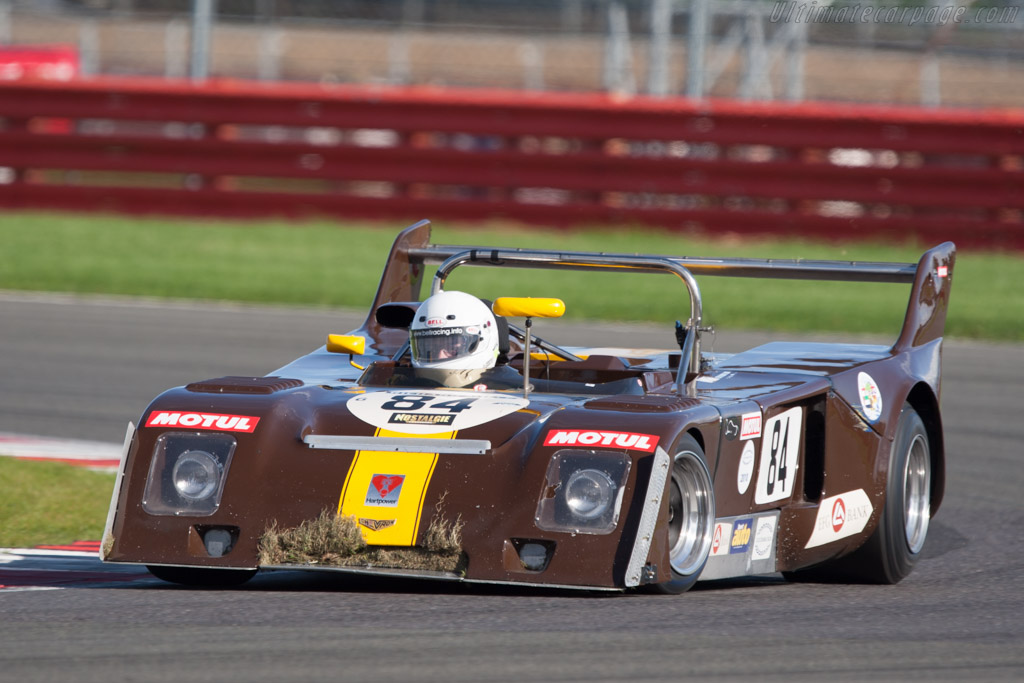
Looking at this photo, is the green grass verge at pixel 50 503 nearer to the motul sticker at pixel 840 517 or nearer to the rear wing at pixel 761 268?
the rear wing at pixel 761 268

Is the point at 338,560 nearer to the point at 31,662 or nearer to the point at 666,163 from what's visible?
the point at 31,662

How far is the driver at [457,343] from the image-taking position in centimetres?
586

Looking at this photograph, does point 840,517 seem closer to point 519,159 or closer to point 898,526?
point 898,526

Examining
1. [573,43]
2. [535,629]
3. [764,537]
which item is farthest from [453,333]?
[573,43]

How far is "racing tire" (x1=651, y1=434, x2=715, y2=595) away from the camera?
16.8 ft

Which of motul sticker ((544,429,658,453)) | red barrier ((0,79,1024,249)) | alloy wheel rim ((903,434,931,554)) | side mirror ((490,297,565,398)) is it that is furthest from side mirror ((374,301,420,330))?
red barrier ((0,79,1024,249))

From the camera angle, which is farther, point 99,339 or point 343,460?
point 99,339

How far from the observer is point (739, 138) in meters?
15.3

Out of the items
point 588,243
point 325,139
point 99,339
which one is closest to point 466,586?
point 99,339

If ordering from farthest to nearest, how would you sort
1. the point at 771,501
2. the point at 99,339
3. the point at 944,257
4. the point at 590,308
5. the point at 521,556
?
the point at 590,308 < the point at 99,339 < the point at 944,257 < the point at 771,501 < the point at 521,556

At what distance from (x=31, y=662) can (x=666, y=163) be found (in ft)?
38.7

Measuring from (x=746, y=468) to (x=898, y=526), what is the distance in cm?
84

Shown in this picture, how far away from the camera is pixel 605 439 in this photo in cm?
502

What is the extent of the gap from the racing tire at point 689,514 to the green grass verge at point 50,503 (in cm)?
259
